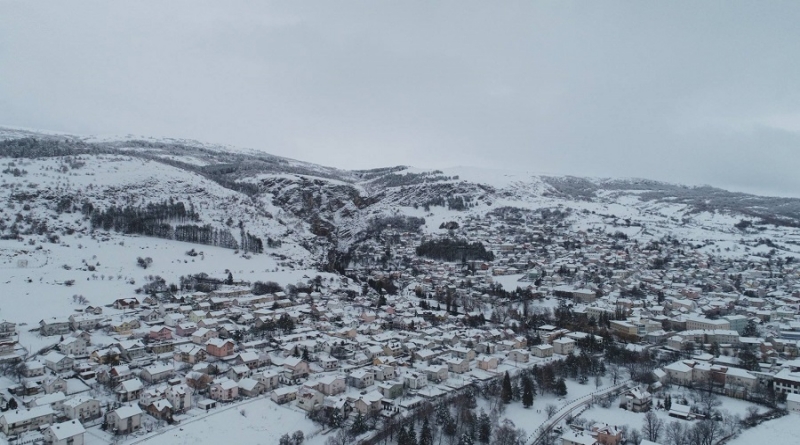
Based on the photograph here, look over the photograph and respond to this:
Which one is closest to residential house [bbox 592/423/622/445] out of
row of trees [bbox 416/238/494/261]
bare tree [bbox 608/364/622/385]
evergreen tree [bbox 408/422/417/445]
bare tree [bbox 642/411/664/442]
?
bare tree [bbox 642/411/664/442]

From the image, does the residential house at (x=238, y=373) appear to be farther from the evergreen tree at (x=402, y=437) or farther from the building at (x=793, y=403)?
the building at (x=793, y=403)

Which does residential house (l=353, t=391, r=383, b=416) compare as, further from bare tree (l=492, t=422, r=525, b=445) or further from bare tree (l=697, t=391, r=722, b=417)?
bare tree (l=697, t=391, r=722, b=417)

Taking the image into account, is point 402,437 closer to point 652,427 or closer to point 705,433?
point 652,427

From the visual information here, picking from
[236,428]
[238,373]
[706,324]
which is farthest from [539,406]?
[706,324]

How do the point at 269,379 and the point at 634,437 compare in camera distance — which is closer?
the point at 634,437

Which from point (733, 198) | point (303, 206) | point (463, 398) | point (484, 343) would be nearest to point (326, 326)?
point (484, 343)
